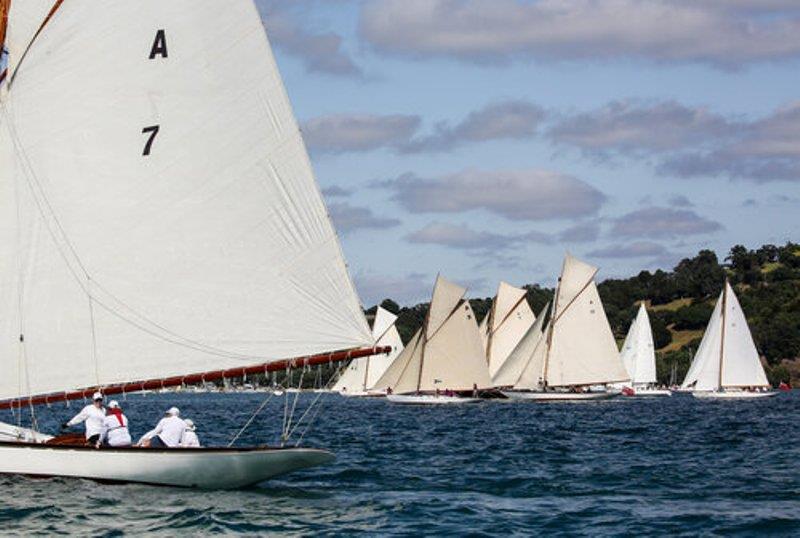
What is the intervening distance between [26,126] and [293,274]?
7.30 metres

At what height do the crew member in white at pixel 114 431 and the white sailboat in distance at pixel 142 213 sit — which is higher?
the white sailboat in distance at pixel 142 213

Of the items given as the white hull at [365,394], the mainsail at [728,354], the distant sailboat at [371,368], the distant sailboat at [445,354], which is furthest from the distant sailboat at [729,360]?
the white hull at [365,394]

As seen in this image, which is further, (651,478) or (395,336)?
(395,336)

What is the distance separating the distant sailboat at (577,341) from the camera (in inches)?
5069

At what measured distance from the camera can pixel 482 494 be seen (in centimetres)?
3812

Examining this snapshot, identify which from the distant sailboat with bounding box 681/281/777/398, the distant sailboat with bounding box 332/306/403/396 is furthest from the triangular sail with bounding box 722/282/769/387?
the distant sailboat with bounding box 332/306/403/396

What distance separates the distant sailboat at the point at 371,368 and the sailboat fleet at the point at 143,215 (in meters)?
128

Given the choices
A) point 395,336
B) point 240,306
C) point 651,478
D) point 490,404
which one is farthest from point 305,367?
point 395,336

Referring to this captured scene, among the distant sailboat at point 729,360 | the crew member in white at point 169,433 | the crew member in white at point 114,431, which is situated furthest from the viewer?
the distant sailboat at point 729,360

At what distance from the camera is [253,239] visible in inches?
1388

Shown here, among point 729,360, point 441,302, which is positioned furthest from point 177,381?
point 729,360

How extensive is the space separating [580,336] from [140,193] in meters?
96.3

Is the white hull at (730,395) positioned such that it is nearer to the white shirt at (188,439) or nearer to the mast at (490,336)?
the mast at (490,336)

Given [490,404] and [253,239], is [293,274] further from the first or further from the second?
[490,404]
